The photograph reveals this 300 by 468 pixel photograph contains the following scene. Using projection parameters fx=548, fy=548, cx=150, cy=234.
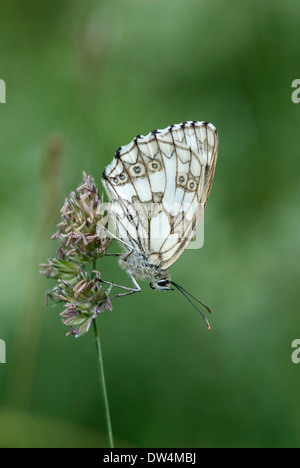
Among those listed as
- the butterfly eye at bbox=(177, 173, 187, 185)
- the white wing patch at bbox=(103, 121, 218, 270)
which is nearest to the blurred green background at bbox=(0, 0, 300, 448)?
the white wing patch at bbox=(103, 121, 218, 270)

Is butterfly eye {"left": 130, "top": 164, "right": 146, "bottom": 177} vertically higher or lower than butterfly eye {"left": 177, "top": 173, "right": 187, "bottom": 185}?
higher

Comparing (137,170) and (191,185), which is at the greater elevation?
(137,170)

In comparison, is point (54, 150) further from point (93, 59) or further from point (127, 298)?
point (127, 298)

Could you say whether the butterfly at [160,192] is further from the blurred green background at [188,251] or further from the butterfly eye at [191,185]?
the blurred green background at [188,251]

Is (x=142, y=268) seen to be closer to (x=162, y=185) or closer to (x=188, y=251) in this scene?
(x=162, y=185)

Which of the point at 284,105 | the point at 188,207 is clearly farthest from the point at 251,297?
the point at 284,105

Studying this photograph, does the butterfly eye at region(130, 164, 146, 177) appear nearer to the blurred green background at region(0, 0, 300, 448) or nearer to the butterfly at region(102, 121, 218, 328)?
the butterfly at region(102, 121, 218, 328)

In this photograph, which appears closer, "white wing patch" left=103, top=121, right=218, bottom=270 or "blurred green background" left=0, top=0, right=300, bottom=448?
"white wing patch" left=103, top=121, right=218, bottom=270

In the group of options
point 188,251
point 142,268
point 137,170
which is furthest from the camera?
point 188,251

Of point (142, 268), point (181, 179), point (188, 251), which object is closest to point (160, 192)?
point (181, 179)
